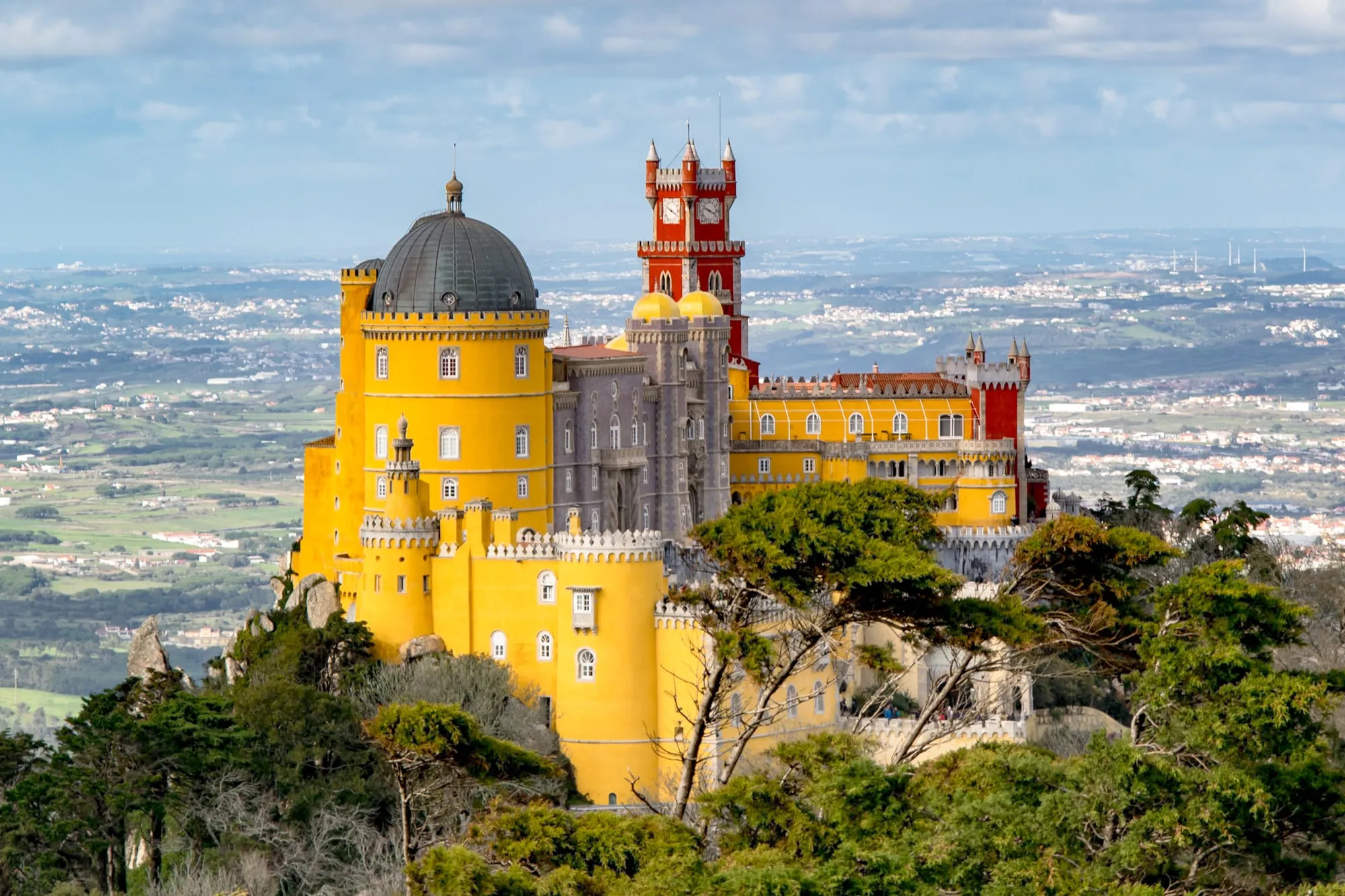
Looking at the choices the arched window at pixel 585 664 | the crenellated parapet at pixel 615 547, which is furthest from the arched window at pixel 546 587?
the arched window at pixel 585 664

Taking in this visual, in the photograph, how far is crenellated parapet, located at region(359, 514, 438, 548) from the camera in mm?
83438

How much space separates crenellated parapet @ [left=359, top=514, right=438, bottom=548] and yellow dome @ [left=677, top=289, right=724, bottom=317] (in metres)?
19.2

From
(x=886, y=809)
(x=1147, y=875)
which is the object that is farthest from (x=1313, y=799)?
(x=886, y=809)

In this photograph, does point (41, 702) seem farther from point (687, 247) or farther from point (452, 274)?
point (452, 274)

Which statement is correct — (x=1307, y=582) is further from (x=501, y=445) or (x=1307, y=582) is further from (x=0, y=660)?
(x=0, y=660)

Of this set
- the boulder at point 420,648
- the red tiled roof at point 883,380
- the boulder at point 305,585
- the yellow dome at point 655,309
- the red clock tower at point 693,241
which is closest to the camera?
the boulder at point 420,648

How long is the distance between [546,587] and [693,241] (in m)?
38.5

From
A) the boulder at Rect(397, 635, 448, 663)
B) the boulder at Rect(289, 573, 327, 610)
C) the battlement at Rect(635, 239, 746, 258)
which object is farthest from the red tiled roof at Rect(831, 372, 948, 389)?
the boulder at Rect(397, 635, 448, 663)

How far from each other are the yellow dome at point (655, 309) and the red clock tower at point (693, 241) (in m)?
18.7

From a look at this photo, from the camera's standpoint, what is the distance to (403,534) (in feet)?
274

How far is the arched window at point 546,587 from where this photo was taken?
82438 millimetres

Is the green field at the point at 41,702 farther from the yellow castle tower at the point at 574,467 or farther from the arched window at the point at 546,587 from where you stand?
the arched window at the point at 546,587

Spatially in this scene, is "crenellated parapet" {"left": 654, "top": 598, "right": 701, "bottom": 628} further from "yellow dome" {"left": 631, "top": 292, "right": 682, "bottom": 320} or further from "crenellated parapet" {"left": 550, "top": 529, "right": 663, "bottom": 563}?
"yellow dome" {"left": 631, "top": 292, "right": 682, "bottom": 320}

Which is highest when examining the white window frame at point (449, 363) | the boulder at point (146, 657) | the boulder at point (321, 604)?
the white window frame at point (449, 363)
